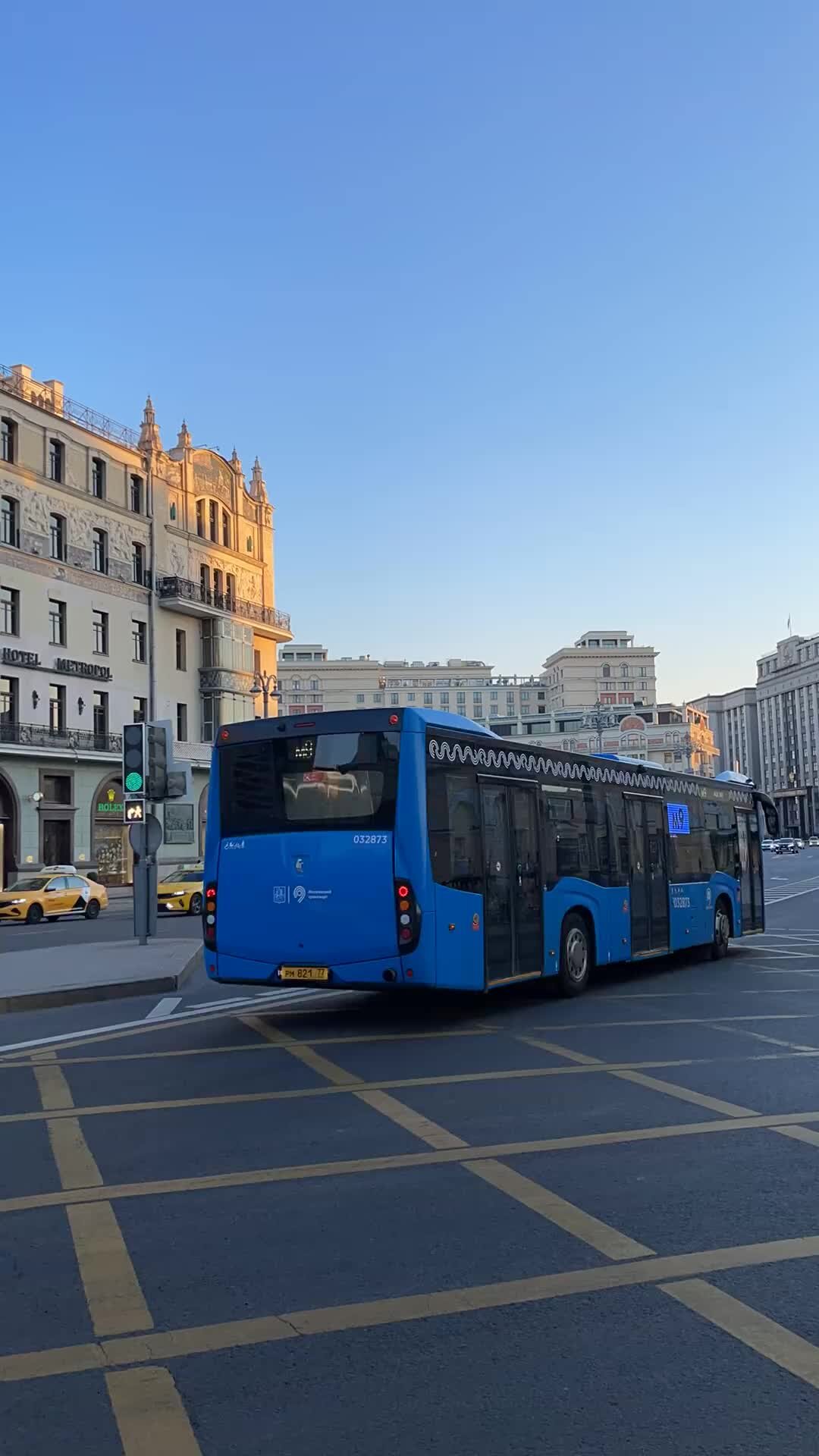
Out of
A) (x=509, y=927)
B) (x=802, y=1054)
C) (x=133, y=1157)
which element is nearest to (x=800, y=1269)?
(x=133, y=1157)

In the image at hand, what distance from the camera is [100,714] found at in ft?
164

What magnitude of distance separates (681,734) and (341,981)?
148 metres

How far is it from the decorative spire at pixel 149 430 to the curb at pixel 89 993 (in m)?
41.5

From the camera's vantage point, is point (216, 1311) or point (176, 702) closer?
point (216, 1311)

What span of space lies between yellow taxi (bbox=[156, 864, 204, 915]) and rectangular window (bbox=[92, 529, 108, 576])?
19.2 m

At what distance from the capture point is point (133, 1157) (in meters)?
6.71

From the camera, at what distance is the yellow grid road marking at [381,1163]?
5.98m

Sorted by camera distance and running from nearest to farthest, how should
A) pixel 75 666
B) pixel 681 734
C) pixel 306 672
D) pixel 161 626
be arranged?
pixel 75 666 → pixel 161 626 → pixel 681 734 → pixel 306 672

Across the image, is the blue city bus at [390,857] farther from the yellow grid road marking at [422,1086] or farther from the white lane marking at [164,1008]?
the yellow grid road marking at [422,1086]

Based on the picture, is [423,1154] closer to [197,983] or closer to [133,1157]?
[133,1157]

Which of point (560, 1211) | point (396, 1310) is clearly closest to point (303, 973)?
point (560, 1211)

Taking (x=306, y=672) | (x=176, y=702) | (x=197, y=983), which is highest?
(x=306, y=672)

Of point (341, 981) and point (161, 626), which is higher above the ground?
point (161, 626)

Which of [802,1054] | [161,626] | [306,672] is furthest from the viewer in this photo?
[306,672]
